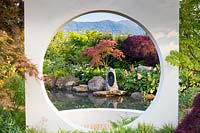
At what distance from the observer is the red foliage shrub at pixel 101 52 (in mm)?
12742

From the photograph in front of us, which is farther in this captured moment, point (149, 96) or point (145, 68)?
point (145, 68)

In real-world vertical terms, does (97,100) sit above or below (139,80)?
below

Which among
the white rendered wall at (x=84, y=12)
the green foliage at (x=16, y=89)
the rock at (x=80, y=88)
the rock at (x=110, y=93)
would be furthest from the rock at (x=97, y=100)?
the white rendered wall at (x=84, y=12)

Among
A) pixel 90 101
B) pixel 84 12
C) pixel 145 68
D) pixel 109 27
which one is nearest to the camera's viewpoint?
pixel 84 12

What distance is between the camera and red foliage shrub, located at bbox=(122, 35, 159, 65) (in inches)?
512

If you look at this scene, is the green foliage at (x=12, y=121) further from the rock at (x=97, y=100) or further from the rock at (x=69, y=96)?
the rock at (x=69, y=96)

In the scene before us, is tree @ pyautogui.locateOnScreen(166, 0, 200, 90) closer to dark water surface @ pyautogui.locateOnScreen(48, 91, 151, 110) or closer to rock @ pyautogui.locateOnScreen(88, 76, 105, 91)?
dark water surface @ pyautogui.locateOnScreen(48, 91, 151, 110)

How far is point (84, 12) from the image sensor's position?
509 centimetres

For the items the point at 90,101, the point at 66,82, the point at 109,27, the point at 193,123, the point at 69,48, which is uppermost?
the point at 109,27

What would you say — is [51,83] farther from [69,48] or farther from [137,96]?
[137,96]

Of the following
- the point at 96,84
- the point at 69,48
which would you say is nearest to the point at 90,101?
the point at 96,84

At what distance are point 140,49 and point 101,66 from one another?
185 cm

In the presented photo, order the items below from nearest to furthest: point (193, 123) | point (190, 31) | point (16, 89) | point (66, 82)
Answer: point (193, 123), point (190, 31), point (16, 89), point (66, 82)

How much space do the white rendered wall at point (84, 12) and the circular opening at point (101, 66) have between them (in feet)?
20.0
